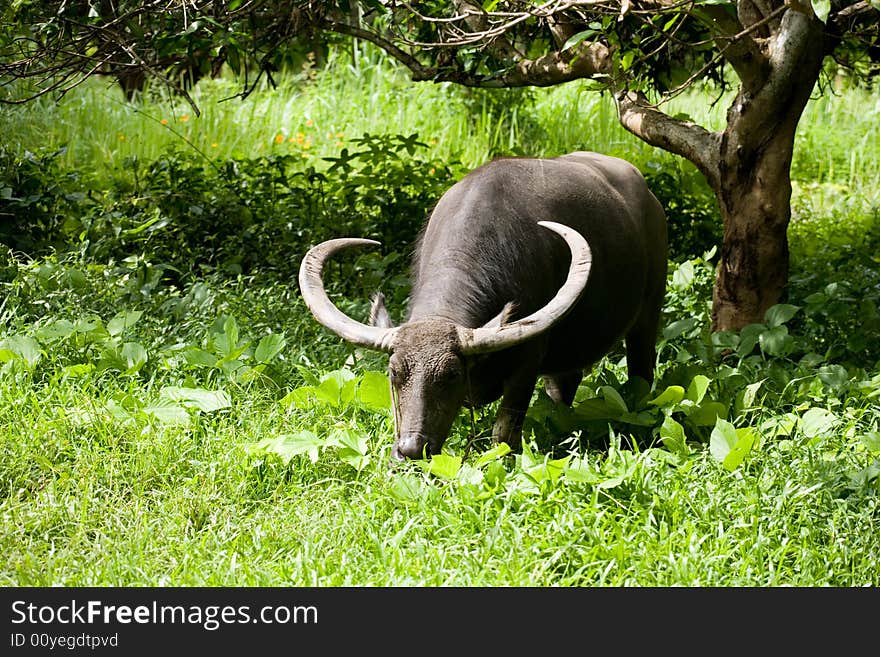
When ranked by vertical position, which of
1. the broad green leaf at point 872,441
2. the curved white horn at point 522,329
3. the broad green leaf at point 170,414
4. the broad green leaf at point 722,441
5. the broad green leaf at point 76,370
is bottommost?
the broad green leaf at point 76,370

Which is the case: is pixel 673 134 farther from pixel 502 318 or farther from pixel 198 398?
pixel 198 398

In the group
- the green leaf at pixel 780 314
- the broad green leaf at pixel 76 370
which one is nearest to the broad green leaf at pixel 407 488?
the broad green leaf at pixel 76 370

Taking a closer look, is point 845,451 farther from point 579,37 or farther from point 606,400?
point 579,37

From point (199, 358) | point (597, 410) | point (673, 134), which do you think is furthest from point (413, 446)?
point (673, 134)

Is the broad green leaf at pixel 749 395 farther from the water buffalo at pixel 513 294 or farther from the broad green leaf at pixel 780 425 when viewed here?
the water buffalo at pixel 513 294

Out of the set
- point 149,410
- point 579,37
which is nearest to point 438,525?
point 149,410

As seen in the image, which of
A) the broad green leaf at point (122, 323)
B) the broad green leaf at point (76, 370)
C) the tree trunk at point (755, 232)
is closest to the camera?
the broad green leaf at point (76, 370)

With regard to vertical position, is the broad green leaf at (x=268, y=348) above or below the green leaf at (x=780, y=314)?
below

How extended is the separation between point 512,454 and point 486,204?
1087mm

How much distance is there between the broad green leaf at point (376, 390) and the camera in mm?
4492

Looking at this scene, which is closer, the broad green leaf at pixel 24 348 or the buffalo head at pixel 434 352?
the buffalo head at pixel 434 352

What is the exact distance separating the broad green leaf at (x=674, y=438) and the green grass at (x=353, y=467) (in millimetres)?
31

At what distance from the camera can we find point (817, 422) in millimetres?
4434

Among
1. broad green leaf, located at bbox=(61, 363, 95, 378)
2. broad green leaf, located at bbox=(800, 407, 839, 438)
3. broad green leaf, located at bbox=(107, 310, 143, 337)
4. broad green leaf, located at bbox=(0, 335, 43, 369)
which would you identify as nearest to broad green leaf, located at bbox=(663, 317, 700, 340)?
broad green leaf, located at bbox=(800, 407, 839, 438)
